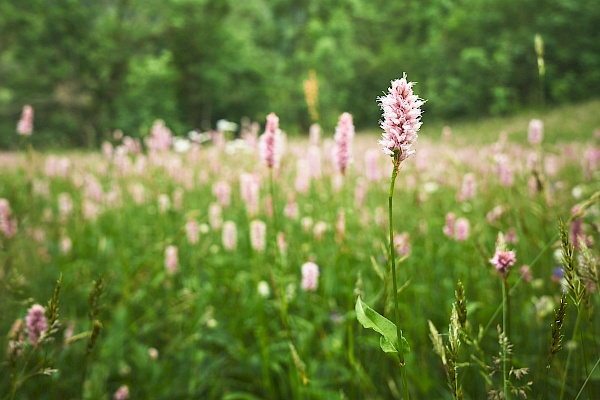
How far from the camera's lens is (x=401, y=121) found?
68 cm

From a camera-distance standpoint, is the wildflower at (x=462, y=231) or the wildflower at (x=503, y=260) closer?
A: the wildflower at (x=503, y=260)

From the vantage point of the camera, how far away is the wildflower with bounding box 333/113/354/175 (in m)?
1.22

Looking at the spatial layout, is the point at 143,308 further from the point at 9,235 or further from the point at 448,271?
the point at 448,271

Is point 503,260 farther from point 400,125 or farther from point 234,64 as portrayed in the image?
point 234,64

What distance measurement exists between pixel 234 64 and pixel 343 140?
79.5 feet

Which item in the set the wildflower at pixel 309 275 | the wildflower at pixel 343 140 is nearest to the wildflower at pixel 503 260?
the wildflower at pixel 343 140

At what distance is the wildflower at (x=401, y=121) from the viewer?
67 centimetres

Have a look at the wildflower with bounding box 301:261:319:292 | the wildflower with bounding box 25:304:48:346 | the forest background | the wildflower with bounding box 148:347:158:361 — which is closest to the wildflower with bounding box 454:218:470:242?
the wildflower with bounding box 301:261:319:292

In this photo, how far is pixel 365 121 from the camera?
25766 millimetres

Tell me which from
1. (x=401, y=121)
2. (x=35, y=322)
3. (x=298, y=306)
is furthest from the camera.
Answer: (x=298, y=306)

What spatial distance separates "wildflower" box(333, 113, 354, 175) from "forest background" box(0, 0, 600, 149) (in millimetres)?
14742

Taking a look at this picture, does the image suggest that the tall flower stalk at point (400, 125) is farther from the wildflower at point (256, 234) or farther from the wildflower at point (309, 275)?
the wildflower at point (256, 234)

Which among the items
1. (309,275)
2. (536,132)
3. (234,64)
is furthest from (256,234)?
(234,64)

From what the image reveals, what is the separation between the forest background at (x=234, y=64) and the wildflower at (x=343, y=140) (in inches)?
580
